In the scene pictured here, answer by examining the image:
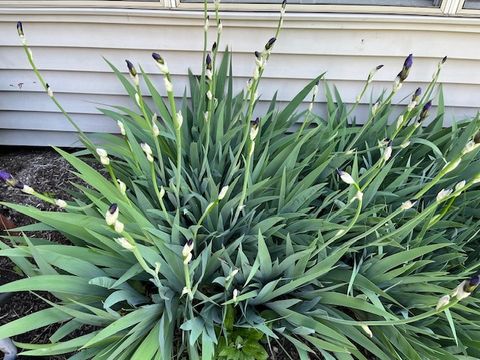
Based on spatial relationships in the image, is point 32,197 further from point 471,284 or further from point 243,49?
point 471,284

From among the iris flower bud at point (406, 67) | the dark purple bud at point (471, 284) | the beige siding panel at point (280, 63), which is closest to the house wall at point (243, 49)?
the beige siding panel at point (280, 63)

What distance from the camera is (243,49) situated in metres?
2.00

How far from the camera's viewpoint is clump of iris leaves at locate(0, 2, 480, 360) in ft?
4.27

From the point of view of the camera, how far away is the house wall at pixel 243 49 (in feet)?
6.19

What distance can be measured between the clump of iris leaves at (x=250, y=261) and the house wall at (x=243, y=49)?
366mm

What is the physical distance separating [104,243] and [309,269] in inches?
28.8

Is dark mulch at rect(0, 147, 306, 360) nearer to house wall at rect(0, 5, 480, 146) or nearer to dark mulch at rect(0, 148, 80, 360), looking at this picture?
dark mulch at rect(0, 148, 80, 360)

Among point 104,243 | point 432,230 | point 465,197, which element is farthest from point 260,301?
point 465,197

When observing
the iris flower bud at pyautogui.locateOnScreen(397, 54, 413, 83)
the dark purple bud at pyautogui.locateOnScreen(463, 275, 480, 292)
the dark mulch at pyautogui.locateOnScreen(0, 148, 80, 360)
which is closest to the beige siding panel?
the dark mulch at pyautogui.locateOnScreen(0, 148, 80, 360)

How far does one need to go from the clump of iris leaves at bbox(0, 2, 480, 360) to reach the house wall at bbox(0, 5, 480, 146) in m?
0.37

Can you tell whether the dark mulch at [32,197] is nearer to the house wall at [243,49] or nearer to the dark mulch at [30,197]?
the dark mulch at [30,197]

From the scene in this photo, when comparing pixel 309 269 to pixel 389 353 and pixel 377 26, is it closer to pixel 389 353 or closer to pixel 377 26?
pixel 389 353

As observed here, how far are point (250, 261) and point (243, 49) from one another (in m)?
1.06

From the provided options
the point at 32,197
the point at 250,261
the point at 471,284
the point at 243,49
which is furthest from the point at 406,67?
the point at 32,197
